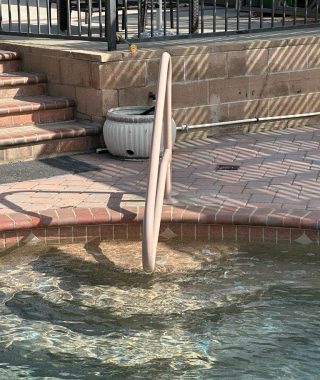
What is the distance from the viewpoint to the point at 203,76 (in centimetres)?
858

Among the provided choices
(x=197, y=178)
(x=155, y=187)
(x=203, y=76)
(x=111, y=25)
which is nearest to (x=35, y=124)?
(x=111, y=25)

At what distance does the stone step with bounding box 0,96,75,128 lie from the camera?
823 cm

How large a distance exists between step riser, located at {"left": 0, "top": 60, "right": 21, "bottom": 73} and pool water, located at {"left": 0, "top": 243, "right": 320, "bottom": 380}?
330 cm

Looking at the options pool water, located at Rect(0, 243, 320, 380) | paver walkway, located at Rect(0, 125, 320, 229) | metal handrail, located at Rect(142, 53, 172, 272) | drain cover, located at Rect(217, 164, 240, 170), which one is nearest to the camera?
pool water, located at Rect(0, 243, 320, 380)

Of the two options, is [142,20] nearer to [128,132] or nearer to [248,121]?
[248,121]

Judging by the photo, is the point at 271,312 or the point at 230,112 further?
the point at 230,112

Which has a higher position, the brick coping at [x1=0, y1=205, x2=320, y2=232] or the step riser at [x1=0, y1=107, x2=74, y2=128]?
the step riser at [x1=0, y1=107, x2=74, y2=128]

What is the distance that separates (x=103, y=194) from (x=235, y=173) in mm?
1224

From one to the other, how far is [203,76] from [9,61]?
1987mm

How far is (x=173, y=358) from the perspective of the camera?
455 cm

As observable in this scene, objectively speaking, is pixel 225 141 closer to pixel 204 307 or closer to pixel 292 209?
pixel 292 209

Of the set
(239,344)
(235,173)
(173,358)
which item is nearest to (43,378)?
(173,358)

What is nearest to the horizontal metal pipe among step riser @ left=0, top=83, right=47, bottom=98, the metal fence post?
the metal fence post

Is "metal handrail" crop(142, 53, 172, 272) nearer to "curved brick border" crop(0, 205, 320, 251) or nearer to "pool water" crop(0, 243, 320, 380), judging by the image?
"pool water" crop(0, 243, 320, 380)
